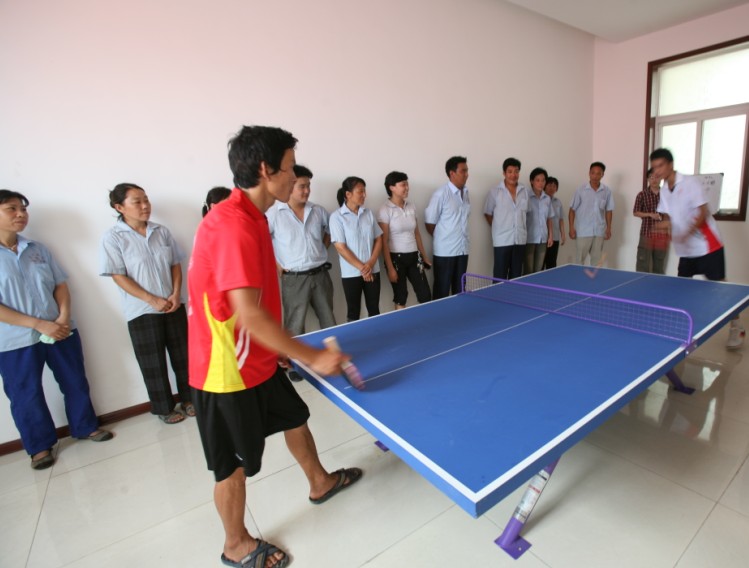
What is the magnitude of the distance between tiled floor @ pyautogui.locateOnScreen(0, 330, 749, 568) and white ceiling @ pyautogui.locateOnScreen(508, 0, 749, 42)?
4096 mm

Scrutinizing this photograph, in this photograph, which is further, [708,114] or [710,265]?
[708,114]

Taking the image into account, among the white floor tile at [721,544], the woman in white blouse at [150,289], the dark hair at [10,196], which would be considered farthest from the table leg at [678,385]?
the dark hair at [10,196]

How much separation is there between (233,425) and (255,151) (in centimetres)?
98

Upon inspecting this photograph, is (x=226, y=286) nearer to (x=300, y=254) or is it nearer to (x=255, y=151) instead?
(x=255, y=151)

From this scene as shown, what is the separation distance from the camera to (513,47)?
4820mm

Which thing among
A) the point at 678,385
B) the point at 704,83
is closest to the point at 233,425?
the point at 678,385

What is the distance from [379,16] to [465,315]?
300 cm

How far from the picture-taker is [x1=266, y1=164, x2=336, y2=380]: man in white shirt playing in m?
3.16

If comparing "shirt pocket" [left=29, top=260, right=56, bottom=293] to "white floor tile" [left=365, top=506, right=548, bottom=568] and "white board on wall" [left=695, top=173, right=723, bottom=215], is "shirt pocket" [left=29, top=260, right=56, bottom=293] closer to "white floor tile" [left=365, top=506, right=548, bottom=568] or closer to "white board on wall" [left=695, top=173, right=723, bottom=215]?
"white floor tile" [left=365, top=506, right=548, bottom=568]

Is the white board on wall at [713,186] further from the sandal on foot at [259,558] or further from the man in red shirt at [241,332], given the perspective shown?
the sandal on foot at [259,558]

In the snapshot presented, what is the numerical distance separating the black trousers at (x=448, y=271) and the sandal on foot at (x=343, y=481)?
2.46 meters

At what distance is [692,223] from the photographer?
320 centimetres

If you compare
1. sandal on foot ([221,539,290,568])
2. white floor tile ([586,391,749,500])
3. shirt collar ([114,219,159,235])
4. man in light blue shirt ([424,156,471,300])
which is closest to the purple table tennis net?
white floor tile ([586,391,749,500])

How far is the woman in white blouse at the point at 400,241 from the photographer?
12.3 feet
